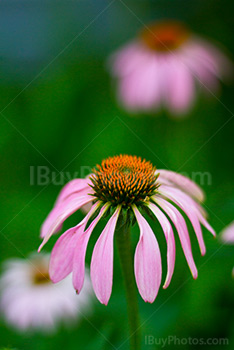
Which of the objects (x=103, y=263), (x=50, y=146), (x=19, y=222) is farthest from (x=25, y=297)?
(x=103, y=263)

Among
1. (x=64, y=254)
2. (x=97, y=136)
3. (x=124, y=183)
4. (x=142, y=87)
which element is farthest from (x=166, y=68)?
(x=64, y=254)

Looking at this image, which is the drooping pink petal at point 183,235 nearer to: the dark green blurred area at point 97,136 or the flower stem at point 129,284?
the flower stem at point 129,284

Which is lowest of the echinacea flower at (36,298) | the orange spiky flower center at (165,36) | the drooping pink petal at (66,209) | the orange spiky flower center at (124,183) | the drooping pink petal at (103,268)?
the echinacea flower at (36,298)

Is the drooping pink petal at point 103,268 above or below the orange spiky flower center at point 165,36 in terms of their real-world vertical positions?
below

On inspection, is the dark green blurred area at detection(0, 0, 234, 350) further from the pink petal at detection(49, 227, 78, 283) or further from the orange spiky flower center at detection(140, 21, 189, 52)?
the pink petal at detection(49, 227, 78, 283)

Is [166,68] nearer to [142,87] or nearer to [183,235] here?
[142,87]

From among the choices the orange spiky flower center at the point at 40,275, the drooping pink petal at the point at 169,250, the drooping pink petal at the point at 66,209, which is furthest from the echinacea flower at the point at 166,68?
the drooping pink petal at the point at 169,250

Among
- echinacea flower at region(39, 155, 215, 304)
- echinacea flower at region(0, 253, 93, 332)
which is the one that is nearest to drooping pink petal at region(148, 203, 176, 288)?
echinacea flower at region(39, 155, 215, 304)
